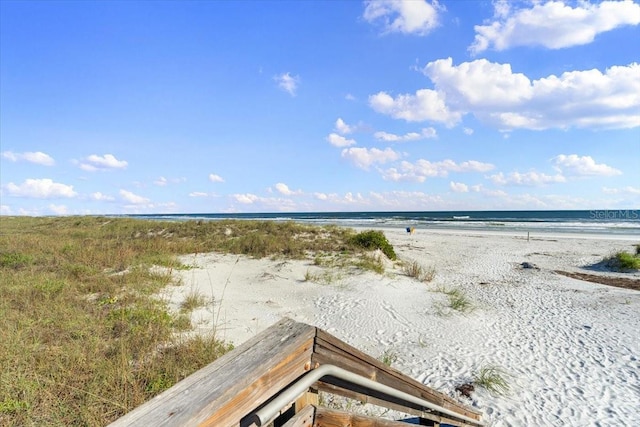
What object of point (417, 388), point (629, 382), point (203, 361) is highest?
point (417, 388)

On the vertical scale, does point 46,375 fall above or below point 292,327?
below

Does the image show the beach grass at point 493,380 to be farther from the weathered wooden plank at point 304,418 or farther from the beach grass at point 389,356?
the weathered wooden plank at point 304,418

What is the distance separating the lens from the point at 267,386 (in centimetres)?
122

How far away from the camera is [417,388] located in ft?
7.20

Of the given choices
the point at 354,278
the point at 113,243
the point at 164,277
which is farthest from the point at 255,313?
the point at 113,243

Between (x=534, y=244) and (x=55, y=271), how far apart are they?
82.3ft

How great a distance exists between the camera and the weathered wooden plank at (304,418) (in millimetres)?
1358

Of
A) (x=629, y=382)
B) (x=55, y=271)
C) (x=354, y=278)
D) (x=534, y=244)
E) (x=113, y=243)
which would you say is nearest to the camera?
(x=629, y=382)

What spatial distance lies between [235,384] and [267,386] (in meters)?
0.18

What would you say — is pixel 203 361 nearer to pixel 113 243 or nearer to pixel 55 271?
pixel 55 271

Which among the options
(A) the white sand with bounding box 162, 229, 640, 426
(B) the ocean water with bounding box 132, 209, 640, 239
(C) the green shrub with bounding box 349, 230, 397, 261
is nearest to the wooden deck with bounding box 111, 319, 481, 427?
(A) the white sand with bounding box 162, 229, 640, 426

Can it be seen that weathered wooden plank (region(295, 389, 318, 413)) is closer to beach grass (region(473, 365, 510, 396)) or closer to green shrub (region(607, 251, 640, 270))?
→ beach grass (region(473, 365, 510, 396))

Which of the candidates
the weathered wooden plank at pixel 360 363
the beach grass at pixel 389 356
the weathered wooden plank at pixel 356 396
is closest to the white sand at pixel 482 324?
the beach grass at pixel 389 356

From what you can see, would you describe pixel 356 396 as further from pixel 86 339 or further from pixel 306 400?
pixel 86 339
